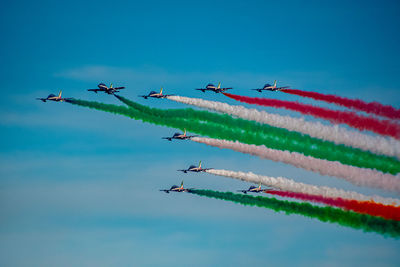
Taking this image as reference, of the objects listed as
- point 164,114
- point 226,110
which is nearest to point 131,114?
point 164,114

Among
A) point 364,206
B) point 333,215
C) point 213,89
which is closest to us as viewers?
point 364,206

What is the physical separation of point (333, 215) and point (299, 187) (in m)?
6.92

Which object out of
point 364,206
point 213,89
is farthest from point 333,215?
point 213,89

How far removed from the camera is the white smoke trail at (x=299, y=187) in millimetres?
107363

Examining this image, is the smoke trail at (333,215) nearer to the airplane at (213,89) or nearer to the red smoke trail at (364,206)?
the red smoke trail at (364,206)

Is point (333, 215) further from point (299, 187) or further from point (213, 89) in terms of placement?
point (213, 89)

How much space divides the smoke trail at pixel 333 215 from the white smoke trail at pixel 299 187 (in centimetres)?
204

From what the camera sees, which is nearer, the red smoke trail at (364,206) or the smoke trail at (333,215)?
the smoke trail at (333,215)

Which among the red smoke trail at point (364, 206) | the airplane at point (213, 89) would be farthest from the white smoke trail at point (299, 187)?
the airplane at point (213, 89)

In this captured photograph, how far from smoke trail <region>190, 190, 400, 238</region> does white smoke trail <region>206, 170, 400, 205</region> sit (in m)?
2.04

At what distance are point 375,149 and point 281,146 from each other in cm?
1305

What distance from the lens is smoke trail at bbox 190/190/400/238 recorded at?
104m

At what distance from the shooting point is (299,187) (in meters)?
112

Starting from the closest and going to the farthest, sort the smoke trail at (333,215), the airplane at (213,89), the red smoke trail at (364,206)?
1. the smoke trail at (333,215)
2. the red smoke trail at (364,206)
3. the airplane at (213,89)
